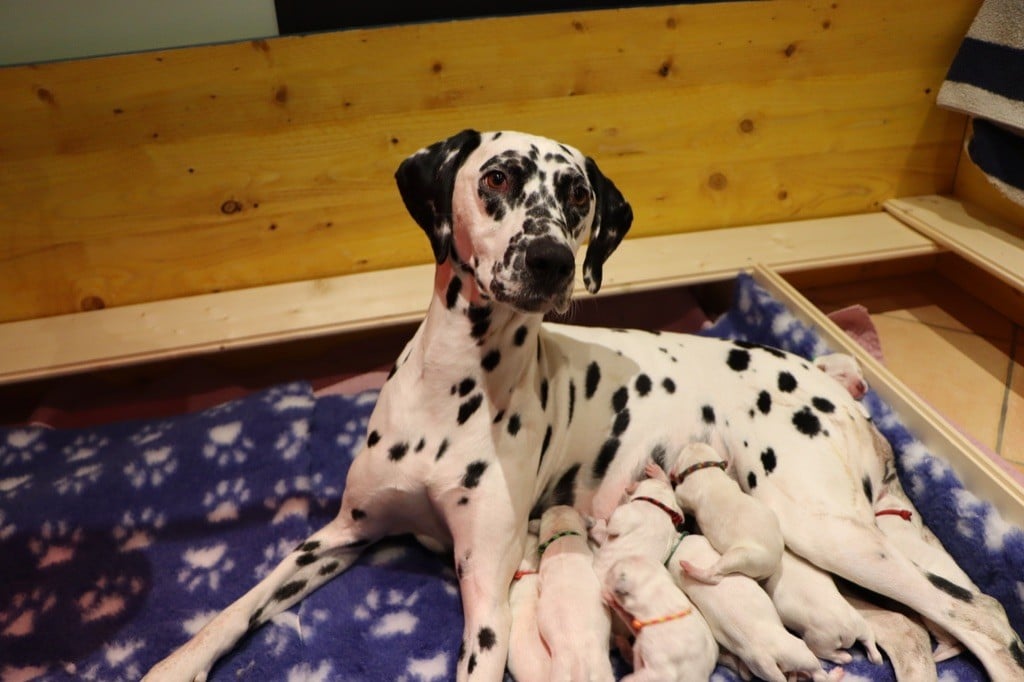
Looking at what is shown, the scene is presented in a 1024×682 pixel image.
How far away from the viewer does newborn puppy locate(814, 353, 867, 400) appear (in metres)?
2.09

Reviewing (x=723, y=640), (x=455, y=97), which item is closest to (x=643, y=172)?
(x=455, y=97)

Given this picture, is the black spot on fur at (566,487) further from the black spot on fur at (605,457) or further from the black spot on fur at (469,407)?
the black spot on fur at (469,407)

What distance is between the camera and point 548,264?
1.34 metres

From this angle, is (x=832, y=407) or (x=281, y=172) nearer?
(x=832, y=407)

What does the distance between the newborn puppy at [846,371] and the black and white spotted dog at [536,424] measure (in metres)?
0.13

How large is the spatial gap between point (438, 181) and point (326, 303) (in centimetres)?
120

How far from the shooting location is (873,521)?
1737 mm

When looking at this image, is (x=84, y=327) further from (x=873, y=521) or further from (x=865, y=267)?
(x=865, y=267)

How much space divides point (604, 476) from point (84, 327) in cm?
188

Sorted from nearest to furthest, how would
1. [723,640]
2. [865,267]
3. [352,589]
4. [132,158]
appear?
[723,640] → [352,589] → [132,158] → [865,267]

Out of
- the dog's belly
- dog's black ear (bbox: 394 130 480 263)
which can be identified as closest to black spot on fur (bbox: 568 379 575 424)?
the dog's belly

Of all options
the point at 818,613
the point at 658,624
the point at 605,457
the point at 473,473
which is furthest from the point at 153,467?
the point at 818,613

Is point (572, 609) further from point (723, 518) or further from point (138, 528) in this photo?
point (138, 528)

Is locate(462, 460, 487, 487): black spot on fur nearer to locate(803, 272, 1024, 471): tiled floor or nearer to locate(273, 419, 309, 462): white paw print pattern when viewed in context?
locate(273, 419, 309, 462): white paw print pattern
